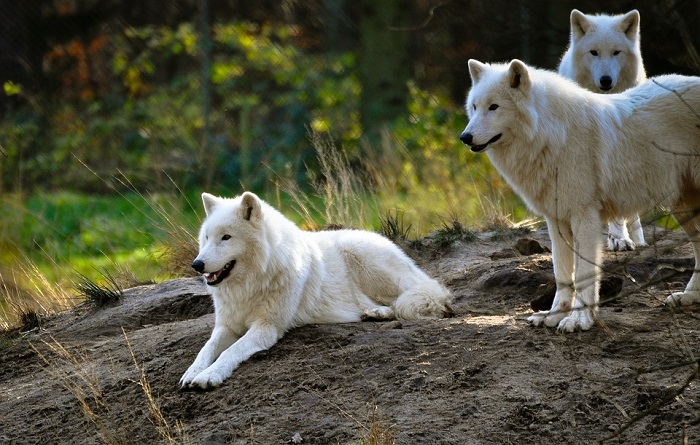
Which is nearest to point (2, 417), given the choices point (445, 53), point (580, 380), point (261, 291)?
point (261, 291)

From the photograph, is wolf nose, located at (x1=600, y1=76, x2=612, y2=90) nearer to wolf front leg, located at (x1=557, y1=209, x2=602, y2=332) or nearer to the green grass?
the green grass

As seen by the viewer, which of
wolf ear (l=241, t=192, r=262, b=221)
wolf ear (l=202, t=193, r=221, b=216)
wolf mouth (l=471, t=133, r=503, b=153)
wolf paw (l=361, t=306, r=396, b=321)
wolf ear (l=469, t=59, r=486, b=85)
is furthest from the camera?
wolf paw (l=361, t=306, r=396, b=321)

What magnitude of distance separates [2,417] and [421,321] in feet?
8.00

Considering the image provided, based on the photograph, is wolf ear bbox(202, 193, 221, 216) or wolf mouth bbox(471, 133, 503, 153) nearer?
wolf mouth bbox(471, 133, 503, 153)

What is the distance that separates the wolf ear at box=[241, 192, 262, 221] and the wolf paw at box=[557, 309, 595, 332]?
184cm

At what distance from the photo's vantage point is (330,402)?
179 inches

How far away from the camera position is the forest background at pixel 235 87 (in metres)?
11.5

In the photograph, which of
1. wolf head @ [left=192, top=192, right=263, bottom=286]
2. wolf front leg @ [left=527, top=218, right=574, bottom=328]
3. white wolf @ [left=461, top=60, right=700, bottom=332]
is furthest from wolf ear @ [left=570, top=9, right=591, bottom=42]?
wolf head @ [left=192, top=192, right=263, bottom=286]

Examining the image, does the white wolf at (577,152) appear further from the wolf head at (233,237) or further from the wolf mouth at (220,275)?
the wolf mouth at (220,275)

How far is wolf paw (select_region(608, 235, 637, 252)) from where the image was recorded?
6.68 meters

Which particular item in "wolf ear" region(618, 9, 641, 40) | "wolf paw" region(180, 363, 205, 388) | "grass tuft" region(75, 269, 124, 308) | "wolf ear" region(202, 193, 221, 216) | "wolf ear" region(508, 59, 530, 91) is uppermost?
"wolf ear" region(508, 59, 530, 91)

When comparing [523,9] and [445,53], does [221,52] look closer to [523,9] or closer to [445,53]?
[445,53]

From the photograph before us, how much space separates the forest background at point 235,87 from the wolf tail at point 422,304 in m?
4.76

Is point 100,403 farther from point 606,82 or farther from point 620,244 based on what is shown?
point 606,82
